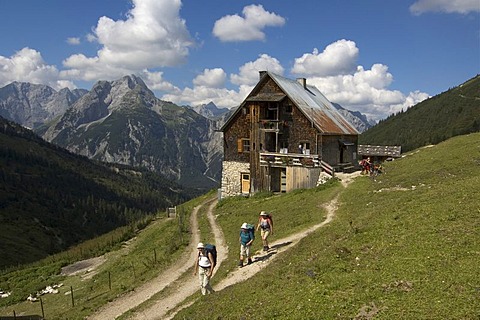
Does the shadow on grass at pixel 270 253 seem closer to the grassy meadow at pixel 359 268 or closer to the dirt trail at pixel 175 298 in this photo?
the grassy meadow at pixel 359 268

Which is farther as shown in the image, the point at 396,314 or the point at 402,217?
the point at 402,217

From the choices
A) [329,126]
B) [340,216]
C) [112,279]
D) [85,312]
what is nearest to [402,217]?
[340,216]

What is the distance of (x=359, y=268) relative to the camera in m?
15.5

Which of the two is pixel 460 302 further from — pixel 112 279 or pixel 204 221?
pixel 204 221

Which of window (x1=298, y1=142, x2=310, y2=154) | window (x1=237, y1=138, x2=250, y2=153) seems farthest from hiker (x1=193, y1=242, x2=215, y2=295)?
window (x1=237, y1=138, x2=250, y2=153)

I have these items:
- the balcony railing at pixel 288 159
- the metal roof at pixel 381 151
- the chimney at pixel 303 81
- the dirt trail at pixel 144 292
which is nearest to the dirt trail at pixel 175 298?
the dirt trail at pixel 144 292

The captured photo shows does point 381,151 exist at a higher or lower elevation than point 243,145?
lower

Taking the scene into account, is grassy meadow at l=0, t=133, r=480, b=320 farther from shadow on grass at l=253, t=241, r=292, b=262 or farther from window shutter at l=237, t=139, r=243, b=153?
window shutter at l=237, t=139, r=243, b=153

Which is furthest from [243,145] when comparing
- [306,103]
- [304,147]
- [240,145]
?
[306,103]

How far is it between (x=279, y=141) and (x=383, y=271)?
3665 cm

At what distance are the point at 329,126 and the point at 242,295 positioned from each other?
3677 cm

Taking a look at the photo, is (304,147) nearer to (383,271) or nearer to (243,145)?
(243,145)

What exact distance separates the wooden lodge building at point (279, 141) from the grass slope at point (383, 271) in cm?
2272

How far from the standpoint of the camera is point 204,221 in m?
42.1
